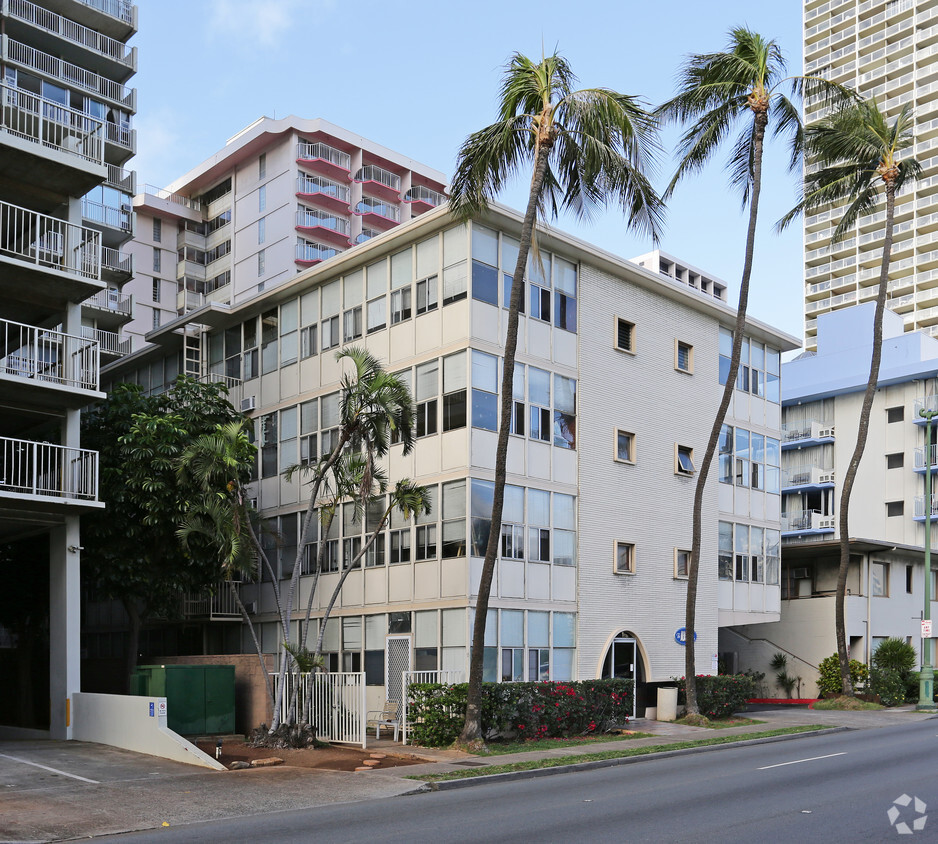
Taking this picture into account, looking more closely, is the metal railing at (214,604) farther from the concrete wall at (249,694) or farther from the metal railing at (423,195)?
the metal railing at (423,195)

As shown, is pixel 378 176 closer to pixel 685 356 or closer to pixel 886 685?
pixel 685 356

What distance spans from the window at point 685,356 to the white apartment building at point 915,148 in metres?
62.3

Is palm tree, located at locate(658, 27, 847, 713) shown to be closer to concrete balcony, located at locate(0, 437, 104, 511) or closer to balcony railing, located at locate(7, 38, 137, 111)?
concrete balcony, located at locate(0, 437, 104, 511)

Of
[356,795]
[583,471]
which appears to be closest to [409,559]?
[583,471]

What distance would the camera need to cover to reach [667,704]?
28156 millimetres

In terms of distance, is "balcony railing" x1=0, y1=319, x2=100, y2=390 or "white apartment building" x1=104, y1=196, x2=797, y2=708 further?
"white apartment building" x1=104, y1=196, x2=797, y2=708

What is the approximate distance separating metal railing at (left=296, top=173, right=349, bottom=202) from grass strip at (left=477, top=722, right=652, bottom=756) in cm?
4868

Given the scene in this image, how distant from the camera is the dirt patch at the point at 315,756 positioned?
19.2 m

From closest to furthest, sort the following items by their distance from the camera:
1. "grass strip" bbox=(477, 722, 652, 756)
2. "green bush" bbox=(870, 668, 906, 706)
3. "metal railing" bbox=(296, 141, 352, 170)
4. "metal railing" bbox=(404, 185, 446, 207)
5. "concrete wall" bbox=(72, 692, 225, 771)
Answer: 1. "concrete wall" bbox=(72, 692, 225, 771)
2. "grass strip" bbox=(477, 722, 652, 756)
3. "green bush" bbox=(870, 668, 906, 706)
4. "metal railing" bbox=(296, 141, 352, 170)
5. "metal railing" bbox=(404, 185, 446, 207)

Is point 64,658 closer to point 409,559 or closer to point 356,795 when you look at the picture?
point 409,559

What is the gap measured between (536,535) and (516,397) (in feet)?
11.4

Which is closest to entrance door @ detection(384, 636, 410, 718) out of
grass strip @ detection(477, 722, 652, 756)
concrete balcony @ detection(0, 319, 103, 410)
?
grass strip @ detection(477, 722, 652, 756)

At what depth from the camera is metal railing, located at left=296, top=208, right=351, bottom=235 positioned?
65500mm

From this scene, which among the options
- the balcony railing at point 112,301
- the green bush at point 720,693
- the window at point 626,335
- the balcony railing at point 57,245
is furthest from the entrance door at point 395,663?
the balcony railing at point 112,301
